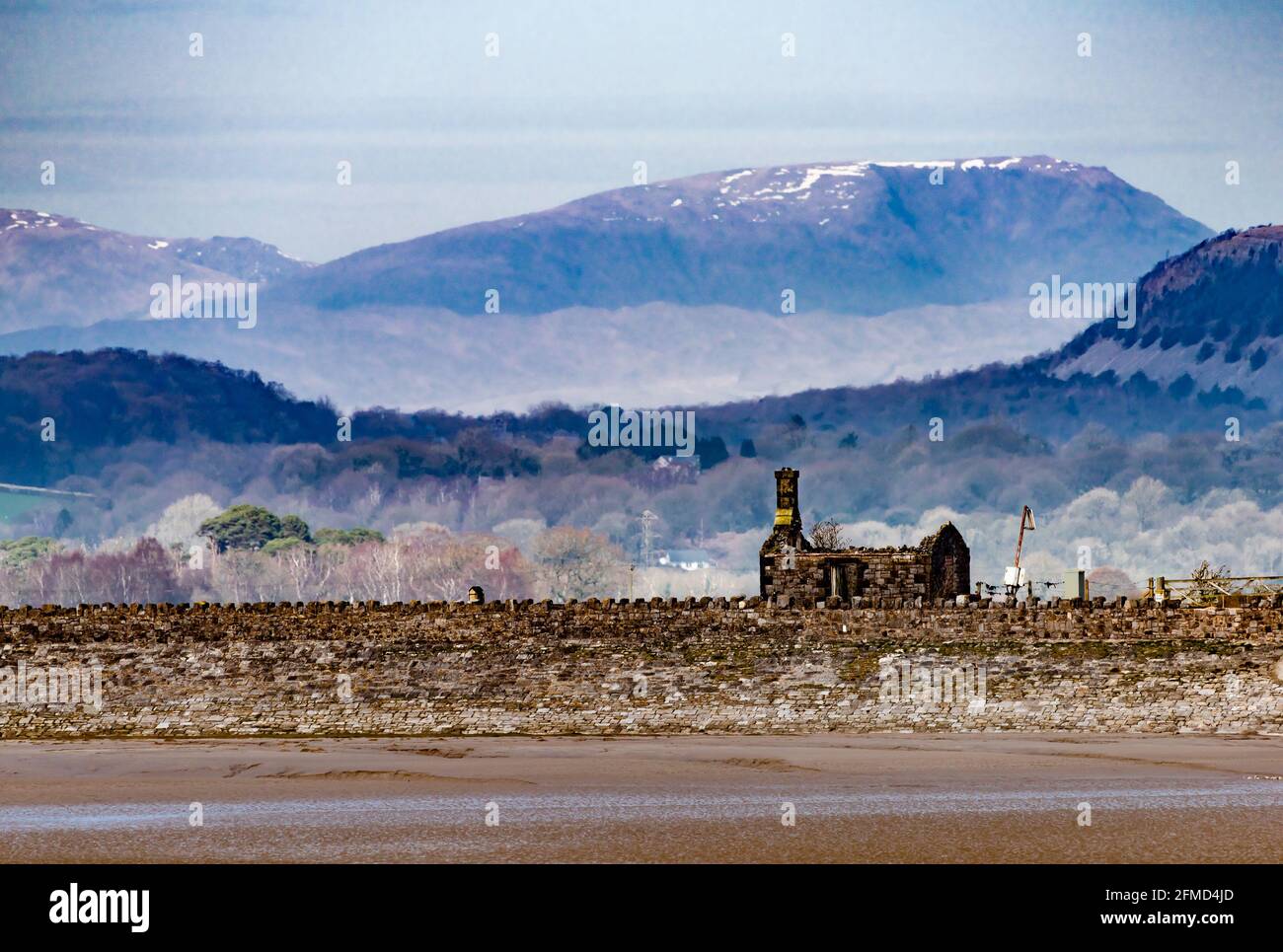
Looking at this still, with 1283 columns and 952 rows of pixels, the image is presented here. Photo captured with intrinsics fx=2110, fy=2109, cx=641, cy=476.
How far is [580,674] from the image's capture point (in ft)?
164

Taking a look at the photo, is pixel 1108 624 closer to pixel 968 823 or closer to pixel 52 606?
pixel 968 823

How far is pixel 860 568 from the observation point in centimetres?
6175

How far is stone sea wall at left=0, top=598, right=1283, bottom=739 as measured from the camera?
4750 cm

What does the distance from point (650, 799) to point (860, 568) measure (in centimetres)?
2834

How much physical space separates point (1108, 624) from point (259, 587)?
10321cm

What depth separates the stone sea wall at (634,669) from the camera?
4750cm

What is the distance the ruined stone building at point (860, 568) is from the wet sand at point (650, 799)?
47.3 ft

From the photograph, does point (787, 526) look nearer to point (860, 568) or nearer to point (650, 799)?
point (860, 568)
